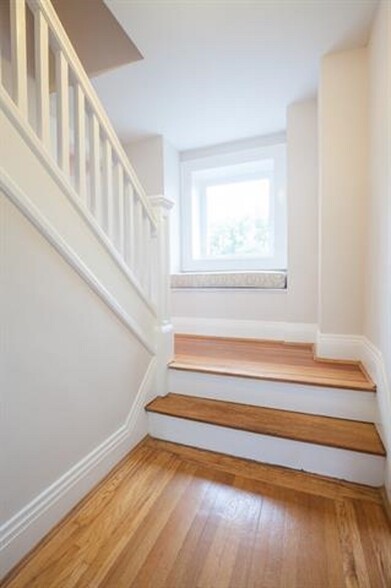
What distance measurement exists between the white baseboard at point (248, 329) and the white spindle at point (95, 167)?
5.43ft

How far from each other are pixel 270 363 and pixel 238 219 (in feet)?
5.41

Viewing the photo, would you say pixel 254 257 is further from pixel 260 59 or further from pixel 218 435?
pixel 218 435

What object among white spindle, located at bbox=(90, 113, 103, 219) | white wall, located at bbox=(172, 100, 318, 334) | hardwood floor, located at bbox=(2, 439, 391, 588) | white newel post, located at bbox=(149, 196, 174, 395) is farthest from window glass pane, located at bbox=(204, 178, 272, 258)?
hardwood floor, located at bbox=(2, 439, 391, 588)

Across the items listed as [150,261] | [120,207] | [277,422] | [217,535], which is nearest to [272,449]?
[277,422]

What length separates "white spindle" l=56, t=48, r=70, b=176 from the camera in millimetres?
1095

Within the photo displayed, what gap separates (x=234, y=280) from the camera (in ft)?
8.55

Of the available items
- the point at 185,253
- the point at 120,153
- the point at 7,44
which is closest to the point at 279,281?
the point at 185,253

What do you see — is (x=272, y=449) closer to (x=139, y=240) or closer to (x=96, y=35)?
(x=139, y=240)

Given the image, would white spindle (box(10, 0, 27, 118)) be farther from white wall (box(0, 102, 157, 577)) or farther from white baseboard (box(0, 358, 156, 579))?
white baseboard (box(0, 358, 156, 579))

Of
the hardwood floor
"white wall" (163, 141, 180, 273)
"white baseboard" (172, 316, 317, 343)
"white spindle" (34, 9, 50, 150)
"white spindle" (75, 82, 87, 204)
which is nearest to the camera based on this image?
the hardwood floor

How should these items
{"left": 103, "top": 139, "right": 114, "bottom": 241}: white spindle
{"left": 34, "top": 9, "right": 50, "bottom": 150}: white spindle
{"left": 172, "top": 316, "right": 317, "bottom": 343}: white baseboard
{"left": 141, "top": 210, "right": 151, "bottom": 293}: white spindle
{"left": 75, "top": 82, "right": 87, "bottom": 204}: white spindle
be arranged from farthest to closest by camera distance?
{"left": 172, "top": 316, "right": 317, "bottom": 343}: white baseboard, {"left": 141, "top": 210, "right": 151, "bottom": 293}: white spindle, {"left": 103, "top": 139, "right": 114, "bottom": 241}: white spindle, {"left": 75, "top": 82, "right": 87, "bottom": 204}: white spindle, {"left": 34, "top": 9, "right": 50, "bottom": 150}: white spindle

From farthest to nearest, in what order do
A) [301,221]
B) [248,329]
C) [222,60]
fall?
1. [248,329]
2. [301,221]
3. [222,60]

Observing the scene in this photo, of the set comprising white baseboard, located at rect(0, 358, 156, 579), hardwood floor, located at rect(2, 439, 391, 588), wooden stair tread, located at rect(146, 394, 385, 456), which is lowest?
hardwood floor, located at rect(2, 439, 391, 588)

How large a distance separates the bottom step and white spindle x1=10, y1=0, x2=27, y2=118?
1.46 metres
